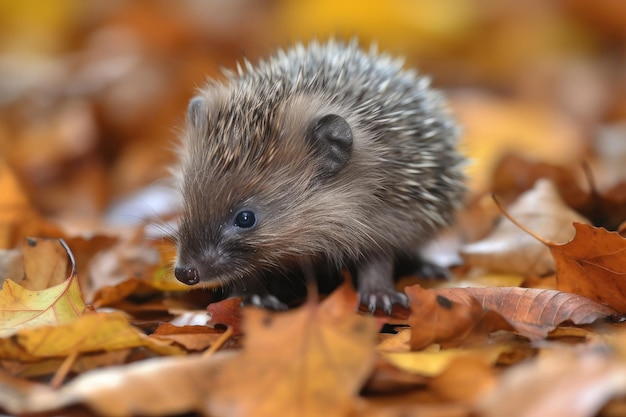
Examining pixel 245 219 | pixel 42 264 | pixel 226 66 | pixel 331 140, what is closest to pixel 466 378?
pixel 245 219

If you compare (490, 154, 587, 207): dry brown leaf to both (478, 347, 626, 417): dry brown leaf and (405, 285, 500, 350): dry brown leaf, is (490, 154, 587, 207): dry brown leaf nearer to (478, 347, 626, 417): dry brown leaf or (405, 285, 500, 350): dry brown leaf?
(405, 285, 500, 350): dry brown leaf

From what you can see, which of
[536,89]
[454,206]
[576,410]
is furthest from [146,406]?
[536,89]

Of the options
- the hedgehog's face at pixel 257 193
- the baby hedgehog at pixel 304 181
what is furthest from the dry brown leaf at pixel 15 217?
the hedgehog's face at pixel 257 193

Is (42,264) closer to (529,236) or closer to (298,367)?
(298,367)

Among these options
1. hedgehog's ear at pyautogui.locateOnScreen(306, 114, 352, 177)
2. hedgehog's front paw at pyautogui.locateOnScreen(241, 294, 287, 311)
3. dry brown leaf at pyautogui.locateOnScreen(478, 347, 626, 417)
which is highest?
hedgehog's ear at pyautogui.locateOnScreen(306, 114, 352, 177)

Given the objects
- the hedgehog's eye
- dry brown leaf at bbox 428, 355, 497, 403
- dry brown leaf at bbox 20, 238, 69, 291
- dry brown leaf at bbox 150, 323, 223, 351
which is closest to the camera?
dry brown leaf at bbox 428, 355, 497, 403

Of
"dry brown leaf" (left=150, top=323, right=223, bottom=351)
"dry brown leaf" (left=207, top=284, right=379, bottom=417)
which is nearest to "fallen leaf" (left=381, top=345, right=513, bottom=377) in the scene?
"dry brown leaf" (left=207, top=284, right=379, bottom=417)

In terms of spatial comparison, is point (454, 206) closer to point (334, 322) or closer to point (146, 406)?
point (334, 322)

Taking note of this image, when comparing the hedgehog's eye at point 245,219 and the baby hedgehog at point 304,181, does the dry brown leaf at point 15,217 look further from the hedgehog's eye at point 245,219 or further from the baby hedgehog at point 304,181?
the hedgehog's eye at point 245,219
